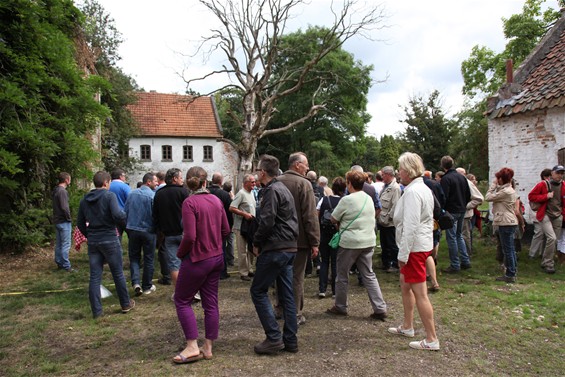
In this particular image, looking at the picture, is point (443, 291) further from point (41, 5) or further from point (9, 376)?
point (41, 5)

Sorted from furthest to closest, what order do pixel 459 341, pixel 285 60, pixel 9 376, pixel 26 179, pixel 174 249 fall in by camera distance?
pixel 285 60 < pixel 26 179 < pixel 174 249 < pixel 459 341 < pixel 9 376

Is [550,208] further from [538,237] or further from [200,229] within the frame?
[200,229]

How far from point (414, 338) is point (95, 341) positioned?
377 centimetres

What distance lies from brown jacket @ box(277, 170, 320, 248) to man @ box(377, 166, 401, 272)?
3257 mm

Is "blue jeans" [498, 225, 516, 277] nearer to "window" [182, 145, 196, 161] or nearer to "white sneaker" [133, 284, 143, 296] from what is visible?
"white sneaker" [133, 284, 143, 296]

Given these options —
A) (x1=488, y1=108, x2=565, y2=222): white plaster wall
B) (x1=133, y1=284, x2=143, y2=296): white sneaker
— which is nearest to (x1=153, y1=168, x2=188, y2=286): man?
(x1=133, y1=284, x2=143, y2=296): white sneaker

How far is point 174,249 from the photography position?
20.6ft

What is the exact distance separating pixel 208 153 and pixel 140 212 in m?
30.7

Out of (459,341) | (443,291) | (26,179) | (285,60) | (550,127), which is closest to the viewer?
(459,341)

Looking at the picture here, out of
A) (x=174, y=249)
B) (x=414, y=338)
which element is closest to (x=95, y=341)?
(x=174, y=249)

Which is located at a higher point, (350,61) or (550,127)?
(350,61)

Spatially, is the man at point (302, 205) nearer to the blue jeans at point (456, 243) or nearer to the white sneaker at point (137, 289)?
the white sneaker at point (137, 289)

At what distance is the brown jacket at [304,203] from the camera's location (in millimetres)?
4910

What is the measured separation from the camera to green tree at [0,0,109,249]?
9.37 meters
